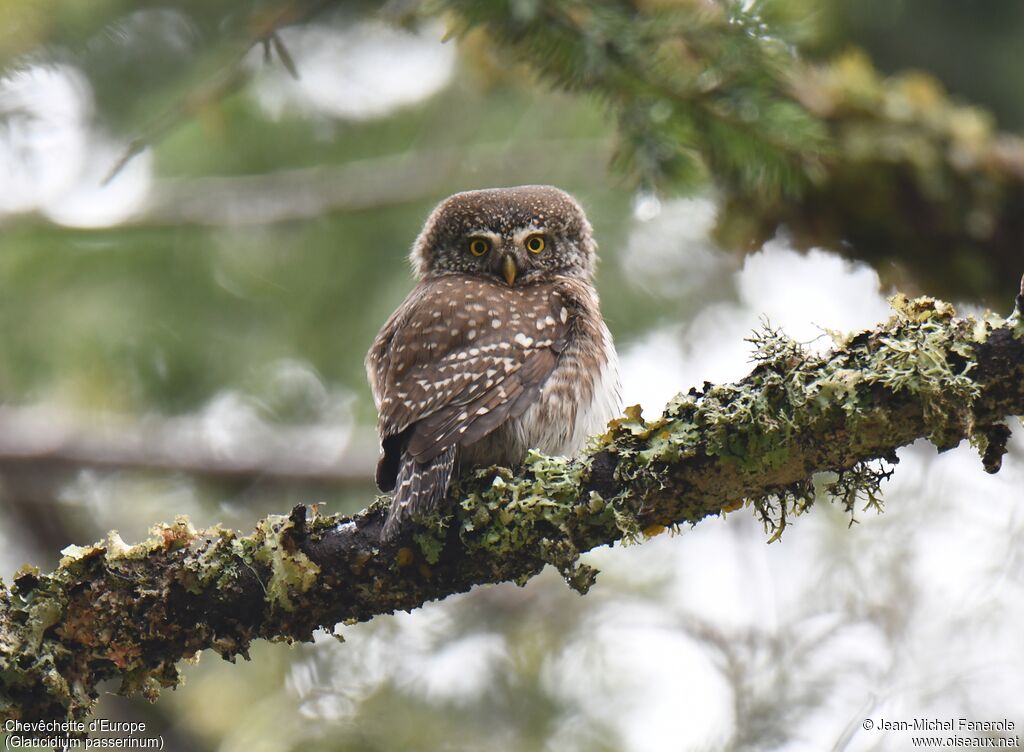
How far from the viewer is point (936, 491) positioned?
17.5 feet

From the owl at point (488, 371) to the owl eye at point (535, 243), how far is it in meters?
0.01

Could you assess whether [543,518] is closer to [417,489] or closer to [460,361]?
[417,489]

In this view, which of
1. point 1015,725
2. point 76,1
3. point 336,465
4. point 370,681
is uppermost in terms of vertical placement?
point 76,1

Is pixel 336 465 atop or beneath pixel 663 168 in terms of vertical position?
atop

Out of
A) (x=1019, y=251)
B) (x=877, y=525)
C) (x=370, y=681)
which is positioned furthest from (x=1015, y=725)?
(x=370, y=681)

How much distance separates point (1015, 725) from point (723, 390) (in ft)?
7.24

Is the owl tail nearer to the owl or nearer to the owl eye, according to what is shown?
the owl

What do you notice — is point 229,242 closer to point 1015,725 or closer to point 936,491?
point 936,491

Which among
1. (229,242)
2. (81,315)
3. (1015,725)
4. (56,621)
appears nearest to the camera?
(56,621)

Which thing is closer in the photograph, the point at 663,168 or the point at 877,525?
the point at 663,168

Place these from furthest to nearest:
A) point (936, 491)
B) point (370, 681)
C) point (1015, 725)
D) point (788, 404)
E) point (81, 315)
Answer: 1. point (81, 315)
2. point (936, 491)
3. point (370, 681)
4. point (1015, 725)
5. point (788, 404)

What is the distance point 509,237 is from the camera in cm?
449

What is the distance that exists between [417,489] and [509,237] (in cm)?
169

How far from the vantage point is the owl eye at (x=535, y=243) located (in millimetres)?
4543
